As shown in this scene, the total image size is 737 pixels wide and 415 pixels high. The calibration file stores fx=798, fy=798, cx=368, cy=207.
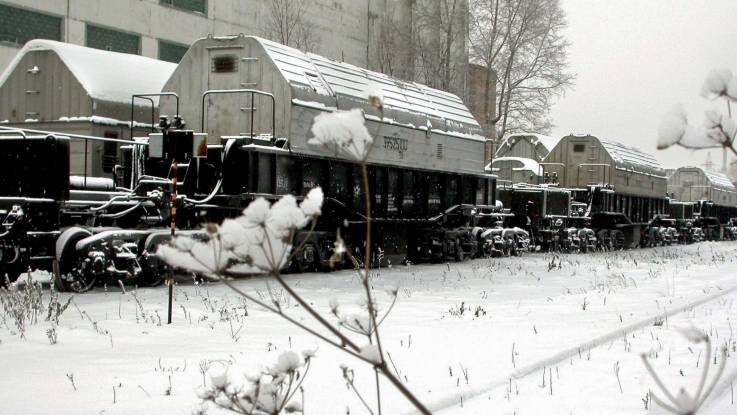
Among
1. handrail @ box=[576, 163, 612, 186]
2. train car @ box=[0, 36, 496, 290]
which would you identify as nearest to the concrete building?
handrail @ box=[576, 163, 612, 186]

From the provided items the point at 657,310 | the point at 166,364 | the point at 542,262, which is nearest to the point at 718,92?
the point at 166,364

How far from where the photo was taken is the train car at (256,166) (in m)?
12.4

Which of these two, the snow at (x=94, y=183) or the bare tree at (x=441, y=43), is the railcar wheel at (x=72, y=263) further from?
the bare tree at (x=441, y=43)

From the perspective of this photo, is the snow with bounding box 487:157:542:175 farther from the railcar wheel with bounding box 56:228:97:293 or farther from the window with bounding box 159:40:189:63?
the railcar wheel with bounding box 56:228:97:293

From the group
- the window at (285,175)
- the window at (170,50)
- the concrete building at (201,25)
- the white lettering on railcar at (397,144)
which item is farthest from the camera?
the window at (170,50)

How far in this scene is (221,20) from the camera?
1474 inches

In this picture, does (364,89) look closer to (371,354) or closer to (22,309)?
(22,309)

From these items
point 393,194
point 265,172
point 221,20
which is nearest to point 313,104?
point 265,172

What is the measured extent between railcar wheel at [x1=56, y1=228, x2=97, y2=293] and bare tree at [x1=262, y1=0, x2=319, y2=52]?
1075 inches

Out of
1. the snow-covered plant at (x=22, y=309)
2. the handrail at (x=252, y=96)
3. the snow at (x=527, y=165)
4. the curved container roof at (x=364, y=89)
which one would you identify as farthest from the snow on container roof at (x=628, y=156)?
the snow-covered plant at (x=22, y=309)

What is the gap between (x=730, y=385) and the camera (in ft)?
21.5

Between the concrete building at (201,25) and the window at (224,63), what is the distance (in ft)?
47.7

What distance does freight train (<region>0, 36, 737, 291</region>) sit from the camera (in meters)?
12.2

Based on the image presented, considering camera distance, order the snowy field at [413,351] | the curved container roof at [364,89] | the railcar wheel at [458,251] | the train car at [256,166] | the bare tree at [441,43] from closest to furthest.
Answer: the snowy field at [413,351], the train car at [256,166], the curved container roof at [364,89], the railcar wheel at [458,251], the bare tree at [441,43]
